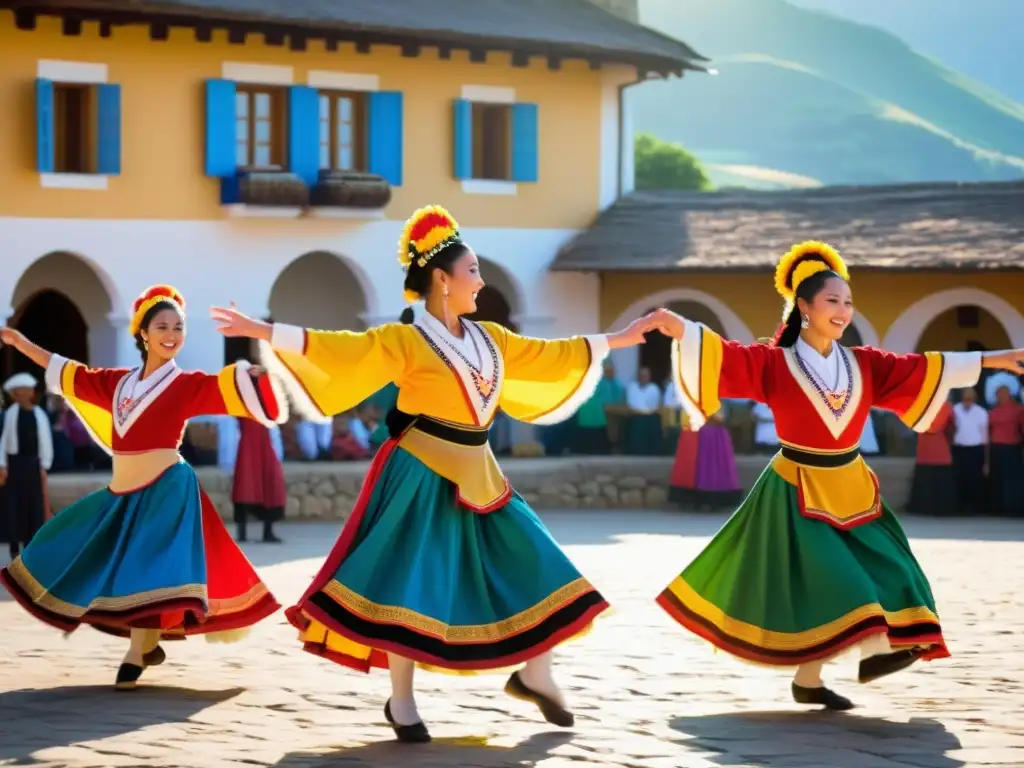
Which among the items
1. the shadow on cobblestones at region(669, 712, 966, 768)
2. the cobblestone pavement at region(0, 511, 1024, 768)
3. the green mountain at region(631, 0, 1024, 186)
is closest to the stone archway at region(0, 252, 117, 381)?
the cobblestone pavement at region(0, 511, 1024, 768)

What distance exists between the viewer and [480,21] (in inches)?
1015

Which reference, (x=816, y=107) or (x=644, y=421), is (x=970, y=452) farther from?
(x=816, y=107)

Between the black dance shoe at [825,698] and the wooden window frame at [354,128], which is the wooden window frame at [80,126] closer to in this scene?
the wooden window frame at [354,128]

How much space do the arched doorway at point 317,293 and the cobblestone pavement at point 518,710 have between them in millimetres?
15466

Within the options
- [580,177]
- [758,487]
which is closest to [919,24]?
[580,177]

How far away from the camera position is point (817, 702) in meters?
8.30

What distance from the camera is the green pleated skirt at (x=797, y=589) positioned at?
8.11 metres

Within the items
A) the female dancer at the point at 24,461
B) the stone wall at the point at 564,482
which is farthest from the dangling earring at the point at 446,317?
the stone wall at the point at 564,482

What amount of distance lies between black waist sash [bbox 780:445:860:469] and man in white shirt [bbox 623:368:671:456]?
16.0m

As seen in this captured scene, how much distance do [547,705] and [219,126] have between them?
17.0m

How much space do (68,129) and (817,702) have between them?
1695 centimetres

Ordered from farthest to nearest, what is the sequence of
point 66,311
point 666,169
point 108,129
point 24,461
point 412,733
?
point 666,169
point 66,311
point 108,129
point 24,461
point 412,733

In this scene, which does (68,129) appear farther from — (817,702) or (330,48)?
(817,702)

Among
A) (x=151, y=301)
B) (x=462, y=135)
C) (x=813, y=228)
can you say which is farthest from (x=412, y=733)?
(x=813, y=228)
